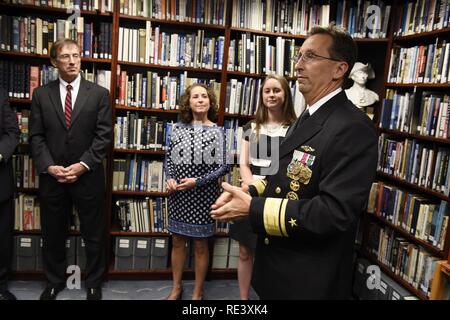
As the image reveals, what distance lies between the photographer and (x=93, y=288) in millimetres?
2729

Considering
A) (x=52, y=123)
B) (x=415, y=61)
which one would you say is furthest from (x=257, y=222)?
(x=415, y=61)

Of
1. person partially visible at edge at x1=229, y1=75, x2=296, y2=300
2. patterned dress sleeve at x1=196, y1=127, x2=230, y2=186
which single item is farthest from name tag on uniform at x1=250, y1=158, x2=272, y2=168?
patterned dress sleeve at x1=196, y1=127, x2=230, y2=186

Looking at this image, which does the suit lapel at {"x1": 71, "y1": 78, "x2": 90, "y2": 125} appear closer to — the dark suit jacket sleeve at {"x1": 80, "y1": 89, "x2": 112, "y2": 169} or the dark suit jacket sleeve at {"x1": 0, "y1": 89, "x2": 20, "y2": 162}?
the dark suit jacket sleeve at {"x1": 80, "y1": 89, "x2": 112, "y2": 169}

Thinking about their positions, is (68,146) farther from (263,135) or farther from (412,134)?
(412,134)

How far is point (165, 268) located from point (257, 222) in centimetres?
208

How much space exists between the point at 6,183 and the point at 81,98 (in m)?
0.74

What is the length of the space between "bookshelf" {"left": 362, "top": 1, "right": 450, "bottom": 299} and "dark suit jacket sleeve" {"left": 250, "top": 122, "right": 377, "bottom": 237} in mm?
1461

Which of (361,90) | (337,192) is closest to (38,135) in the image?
(337,192)

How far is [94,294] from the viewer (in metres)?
2.69

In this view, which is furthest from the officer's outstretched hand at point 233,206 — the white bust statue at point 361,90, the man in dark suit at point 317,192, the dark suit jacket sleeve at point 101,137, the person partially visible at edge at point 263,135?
the white bust statue at point 361,90

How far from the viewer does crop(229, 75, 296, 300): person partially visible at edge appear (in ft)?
8.06

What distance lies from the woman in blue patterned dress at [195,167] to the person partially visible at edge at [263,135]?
178 millimetres

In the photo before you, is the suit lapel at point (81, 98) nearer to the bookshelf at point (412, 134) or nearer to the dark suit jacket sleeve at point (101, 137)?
the dark suit jacket sleeve at point (101, 137)
